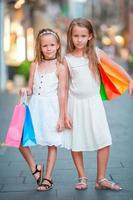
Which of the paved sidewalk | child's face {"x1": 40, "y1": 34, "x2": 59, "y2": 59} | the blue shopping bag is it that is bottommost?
the paved sidewalk

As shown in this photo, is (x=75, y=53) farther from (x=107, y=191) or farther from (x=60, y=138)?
(x=107, y=191)

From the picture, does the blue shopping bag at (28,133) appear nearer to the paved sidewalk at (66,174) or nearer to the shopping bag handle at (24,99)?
the shopping bag handle at (24,99)

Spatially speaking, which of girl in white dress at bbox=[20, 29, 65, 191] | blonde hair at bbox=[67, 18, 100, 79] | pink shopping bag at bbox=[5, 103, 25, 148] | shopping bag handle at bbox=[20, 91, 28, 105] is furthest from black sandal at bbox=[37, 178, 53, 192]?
blonde hair at bbox=[67, 18, 100, 79]

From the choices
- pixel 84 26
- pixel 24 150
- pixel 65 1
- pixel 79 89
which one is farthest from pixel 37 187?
pixel 65 1

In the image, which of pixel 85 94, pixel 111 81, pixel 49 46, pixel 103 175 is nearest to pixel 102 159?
pixel 103 175

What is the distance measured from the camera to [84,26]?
6387mm

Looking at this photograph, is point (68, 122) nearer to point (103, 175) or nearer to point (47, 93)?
point (47, 93)

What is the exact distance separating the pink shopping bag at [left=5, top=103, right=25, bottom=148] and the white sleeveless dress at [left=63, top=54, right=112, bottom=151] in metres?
0.52

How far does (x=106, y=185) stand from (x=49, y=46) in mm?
1518

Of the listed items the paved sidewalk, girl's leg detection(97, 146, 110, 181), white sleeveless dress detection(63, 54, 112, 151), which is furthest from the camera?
girl's leg detection(97, 146, 110, 181)

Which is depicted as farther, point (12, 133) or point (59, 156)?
point (59, 156)

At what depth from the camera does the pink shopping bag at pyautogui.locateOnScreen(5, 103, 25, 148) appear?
6.34 meters

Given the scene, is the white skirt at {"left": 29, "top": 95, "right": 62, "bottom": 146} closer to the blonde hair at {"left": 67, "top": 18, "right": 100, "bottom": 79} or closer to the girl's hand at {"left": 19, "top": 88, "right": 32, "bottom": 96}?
the girl's hand at {"left": 19, "top": 88, "right": 32, "bottom": 96}

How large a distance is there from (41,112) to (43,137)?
25 cm
